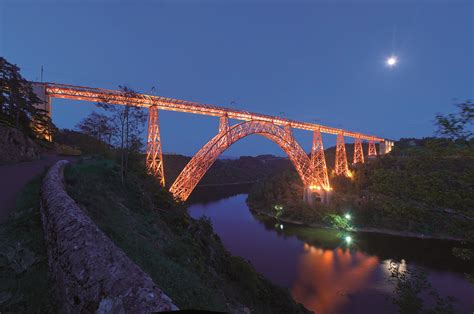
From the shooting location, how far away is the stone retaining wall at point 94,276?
6.97 ft

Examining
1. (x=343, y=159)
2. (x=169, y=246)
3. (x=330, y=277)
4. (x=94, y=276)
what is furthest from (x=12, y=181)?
(x=343, y=159)

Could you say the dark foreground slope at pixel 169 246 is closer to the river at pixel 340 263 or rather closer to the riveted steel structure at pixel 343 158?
the river at pixel 340 263

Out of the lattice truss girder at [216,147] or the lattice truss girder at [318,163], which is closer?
the lattice truss girder at [216,147]

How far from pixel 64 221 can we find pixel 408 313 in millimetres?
9470

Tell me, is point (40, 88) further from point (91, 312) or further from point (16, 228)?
point (91, 312)

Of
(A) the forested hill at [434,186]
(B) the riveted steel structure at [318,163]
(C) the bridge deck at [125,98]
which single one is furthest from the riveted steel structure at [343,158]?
(A) the forested hill at [434,186]

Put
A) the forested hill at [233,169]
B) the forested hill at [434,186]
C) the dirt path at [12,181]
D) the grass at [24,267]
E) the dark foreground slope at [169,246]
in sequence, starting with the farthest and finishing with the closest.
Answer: the forested hill at [233,169] → the dirt path at [12,181] → the forested hill at [434,186] → the dark foreground slope at [169,246] → the grass at [24,267]

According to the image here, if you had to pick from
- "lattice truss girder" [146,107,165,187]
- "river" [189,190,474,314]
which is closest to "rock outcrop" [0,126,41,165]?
"lattice truss girder" [146,107,165,187]

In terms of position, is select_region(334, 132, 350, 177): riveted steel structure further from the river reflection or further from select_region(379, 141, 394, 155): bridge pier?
select_region(379, 141, 394, 155): bridge pier

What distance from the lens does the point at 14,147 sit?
520 inches

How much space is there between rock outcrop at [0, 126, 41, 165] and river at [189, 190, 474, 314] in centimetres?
1782

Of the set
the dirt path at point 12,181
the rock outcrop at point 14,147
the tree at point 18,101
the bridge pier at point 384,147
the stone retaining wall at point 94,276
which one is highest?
the tree at point 18,101

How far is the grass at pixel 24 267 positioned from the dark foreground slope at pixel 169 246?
1.14 m

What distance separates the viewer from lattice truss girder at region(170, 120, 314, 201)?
1941 centimetres
